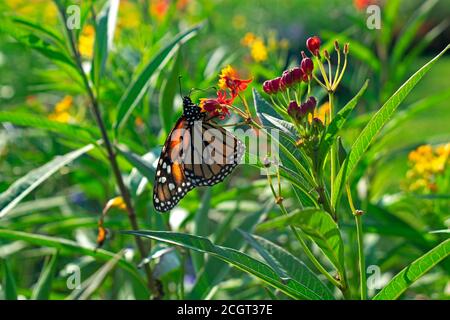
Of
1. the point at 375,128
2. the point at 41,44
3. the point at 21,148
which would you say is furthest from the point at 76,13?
the point at 21,148

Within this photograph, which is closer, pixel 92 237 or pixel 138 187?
pixel 138 187

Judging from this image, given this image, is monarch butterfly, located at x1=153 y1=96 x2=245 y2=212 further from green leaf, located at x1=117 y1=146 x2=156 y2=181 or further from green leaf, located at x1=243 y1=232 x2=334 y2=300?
green leaf, located at x1=243 y1=232 x2=334 y2=300

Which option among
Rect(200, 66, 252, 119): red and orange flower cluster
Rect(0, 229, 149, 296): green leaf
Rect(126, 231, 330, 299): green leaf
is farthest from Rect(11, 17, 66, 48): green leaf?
Rect(126, 231, 330, 299): green leaf

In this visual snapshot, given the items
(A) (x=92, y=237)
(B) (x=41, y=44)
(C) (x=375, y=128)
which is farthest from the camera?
(A) (x=92, y=237)

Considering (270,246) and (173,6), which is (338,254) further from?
(173,6)
